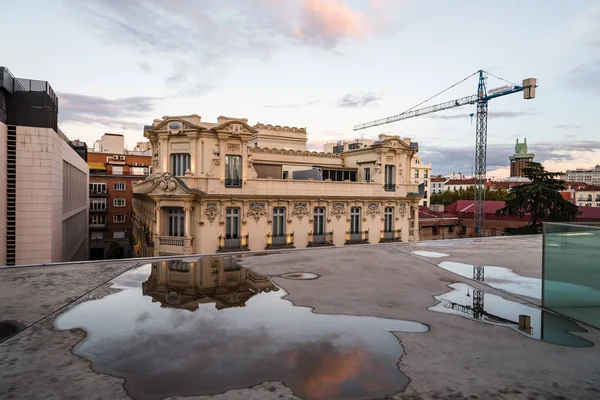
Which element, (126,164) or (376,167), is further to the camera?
(126,164)

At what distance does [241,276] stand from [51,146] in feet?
54.6

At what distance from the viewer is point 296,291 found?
9992 mm

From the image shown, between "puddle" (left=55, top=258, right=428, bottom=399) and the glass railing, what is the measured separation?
11.4 ft

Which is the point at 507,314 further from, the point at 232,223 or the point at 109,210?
the point at 109,210

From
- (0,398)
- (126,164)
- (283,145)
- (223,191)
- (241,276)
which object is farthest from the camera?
(126,164)

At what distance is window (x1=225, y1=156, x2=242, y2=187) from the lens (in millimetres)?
30812

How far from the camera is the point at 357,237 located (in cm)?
3622

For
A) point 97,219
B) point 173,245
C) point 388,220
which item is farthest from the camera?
point 97,219

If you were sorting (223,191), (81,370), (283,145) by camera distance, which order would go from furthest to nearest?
(283,145), (223,191), (81,370)

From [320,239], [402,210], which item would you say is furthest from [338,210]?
[402,210]

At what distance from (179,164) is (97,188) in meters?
45.1

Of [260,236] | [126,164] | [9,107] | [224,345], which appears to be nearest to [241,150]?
[260,236]

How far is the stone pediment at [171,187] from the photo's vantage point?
28656 mm

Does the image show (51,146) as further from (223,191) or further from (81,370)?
(81,370)
